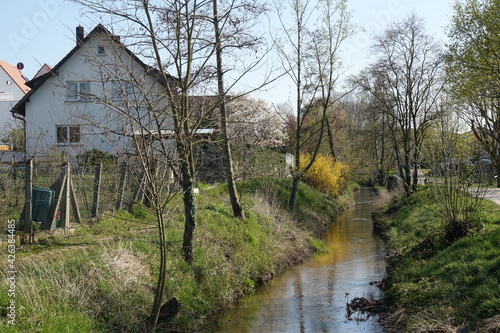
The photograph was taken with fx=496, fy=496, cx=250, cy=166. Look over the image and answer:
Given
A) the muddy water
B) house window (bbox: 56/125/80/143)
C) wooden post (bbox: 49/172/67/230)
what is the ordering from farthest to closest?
house window (bbox: 56/125/80/143), wooden post (bbox: 49/172/67/230), the muddy water

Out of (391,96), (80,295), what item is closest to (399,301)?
(80,295)

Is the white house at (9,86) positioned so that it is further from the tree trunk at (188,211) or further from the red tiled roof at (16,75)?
the tree trunk at (188,211)

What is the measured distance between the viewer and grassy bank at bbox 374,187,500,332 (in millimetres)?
7531

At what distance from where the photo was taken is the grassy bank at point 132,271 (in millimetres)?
7012

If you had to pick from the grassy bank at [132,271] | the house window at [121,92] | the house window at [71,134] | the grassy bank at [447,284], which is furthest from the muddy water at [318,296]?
the house window at [71,134]

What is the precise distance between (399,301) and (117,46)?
7.18 metres

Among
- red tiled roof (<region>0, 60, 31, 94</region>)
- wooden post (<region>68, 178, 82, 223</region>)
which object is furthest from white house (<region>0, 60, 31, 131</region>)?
wooden post (<region>68, 178, 82, 223</region>)

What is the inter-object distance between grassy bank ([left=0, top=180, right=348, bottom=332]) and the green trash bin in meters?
0.35

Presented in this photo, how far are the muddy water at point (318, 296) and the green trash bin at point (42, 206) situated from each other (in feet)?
14.3

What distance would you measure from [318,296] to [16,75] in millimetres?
57223

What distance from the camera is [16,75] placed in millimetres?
58812

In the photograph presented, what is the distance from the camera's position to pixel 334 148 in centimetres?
4147

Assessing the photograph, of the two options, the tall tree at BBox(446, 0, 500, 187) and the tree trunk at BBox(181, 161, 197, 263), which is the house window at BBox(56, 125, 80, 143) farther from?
the tall tree at BBox(446, 0, 500, 187)

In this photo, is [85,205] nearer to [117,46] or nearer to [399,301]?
[117,46]
